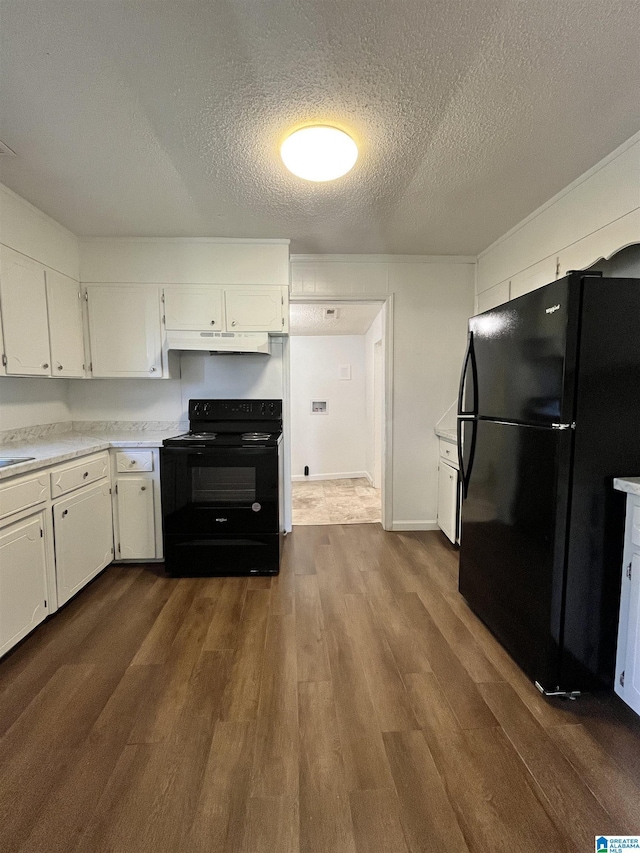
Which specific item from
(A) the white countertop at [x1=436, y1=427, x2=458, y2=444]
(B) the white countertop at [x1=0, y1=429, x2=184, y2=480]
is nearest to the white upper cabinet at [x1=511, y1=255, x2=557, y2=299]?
(A) the white countertop at [x1=436, y1=427, x2=458, y2=444]

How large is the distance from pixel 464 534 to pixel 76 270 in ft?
10.8

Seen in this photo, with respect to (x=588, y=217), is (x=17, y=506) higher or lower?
lower

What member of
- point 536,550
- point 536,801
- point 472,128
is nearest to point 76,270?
point 472,128

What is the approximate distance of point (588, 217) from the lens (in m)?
1.96

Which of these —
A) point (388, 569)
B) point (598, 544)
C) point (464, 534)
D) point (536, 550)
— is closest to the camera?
point (598, 544)

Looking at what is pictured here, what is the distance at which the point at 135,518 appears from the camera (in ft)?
8.88

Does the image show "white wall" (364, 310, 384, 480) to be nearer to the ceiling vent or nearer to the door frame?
the door frame

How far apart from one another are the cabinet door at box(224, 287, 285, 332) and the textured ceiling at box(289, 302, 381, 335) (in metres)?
0.54

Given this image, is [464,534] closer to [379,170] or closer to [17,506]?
[379,170]

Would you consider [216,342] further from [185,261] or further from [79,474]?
[79,474]

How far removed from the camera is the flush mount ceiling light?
1604mm

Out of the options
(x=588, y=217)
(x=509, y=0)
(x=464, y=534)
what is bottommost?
(x=464, y=534)

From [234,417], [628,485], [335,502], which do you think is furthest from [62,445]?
[628,485]

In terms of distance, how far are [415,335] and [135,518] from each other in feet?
8.82
